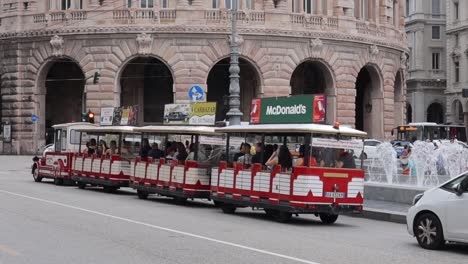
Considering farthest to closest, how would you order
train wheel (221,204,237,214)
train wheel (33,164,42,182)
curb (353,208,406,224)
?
1. train wheel (33,164,42,182)
2. train wheel (221,204,237,214)
3. curb (353,208,406,224)

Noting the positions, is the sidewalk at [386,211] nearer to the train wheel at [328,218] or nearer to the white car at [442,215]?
the train wheel at [328,218]

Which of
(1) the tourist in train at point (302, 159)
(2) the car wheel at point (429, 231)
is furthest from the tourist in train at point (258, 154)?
(2) the car wheel at point (429, 231)

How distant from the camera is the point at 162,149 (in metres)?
24.9

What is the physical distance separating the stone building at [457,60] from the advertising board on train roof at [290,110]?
62004mm

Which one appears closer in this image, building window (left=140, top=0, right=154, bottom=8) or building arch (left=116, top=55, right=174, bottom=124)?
building window (left=140, top=0, right=154, bottom=8)

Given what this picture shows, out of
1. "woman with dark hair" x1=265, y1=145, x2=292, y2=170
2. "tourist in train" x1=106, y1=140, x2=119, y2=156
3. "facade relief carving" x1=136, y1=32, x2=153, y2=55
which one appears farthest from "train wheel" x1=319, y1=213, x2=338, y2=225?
"facade relief carving" x1=136, y1=32, x2=153, y2=55

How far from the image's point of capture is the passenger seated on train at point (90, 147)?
1142 inches

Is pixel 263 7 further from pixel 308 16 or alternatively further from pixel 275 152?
pixel 275 152

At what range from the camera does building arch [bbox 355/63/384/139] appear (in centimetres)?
5547

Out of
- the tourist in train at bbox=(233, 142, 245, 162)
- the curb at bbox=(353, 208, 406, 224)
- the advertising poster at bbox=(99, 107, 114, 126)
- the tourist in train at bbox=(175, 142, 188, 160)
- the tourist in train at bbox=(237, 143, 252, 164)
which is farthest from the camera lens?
the advertising poster at bbox=(99, 107, 114, 126)

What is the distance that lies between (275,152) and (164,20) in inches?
1232

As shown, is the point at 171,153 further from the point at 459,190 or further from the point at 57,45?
the point at 57,45

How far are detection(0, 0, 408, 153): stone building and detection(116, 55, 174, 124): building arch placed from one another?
0.07m

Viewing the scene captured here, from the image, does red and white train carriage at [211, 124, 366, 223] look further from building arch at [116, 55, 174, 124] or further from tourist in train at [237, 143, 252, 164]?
building arch at [116, 55, 174, 124]
